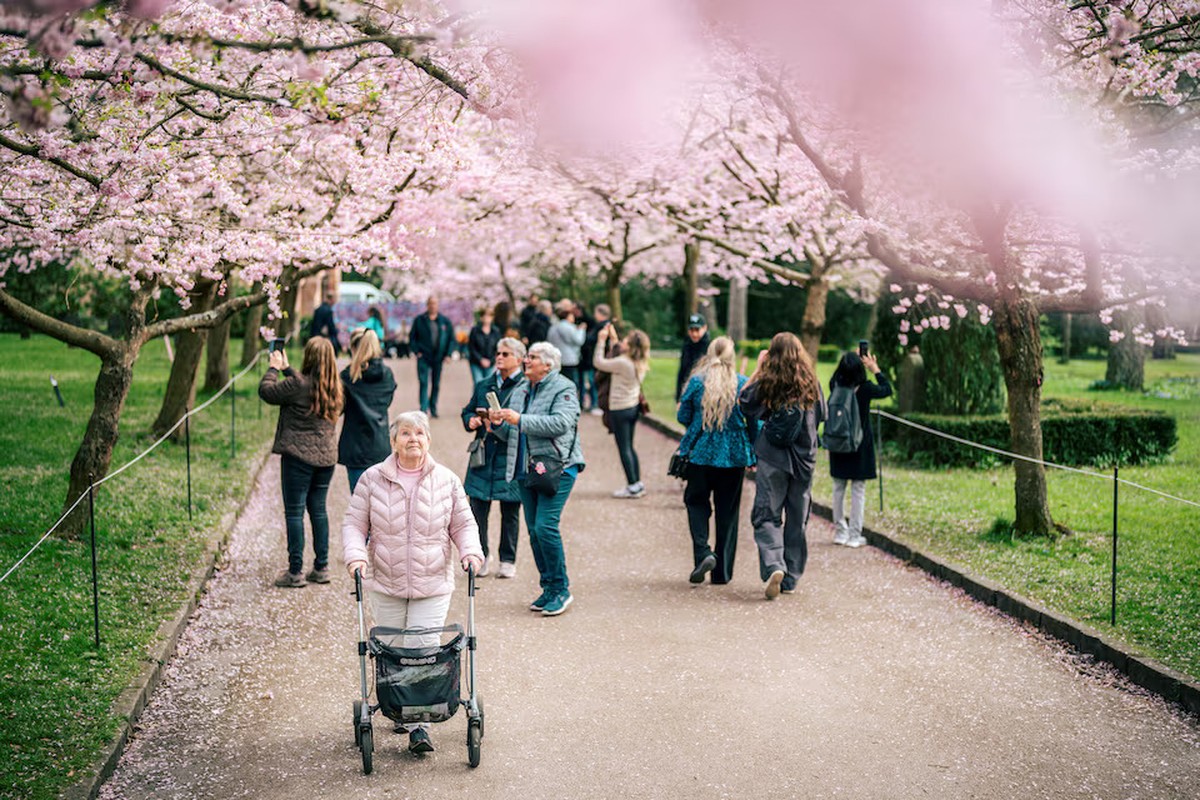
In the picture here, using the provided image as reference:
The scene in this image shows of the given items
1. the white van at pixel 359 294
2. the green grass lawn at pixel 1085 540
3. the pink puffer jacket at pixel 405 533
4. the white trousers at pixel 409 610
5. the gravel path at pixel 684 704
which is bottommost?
the gravel path at pixel 684 704

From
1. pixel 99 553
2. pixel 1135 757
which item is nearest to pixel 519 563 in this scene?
pixel 99 553

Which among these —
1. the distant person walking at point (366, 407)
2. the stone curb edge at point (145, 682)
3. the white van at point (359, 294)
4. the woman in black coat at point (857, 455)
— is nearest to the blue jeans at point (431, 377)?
the stone curb edge at point (145, 682)

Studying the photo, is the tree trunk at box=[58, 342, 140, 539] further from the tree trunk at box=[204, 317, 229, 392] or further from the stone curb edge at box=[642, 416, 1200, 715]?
the tree trunk at box=[204, 317, 229, 392]

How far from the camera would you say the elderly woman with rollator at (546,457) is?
342 inches

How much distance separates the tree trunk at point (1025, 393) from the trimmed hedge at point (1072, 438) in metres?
4.46

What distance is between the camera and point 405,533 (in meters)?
6.24

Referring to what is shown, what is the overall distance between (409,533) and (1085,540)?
703 cm

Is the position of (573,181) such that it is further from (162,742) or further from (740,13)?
(162,742)

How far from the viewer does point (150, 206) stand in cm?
997

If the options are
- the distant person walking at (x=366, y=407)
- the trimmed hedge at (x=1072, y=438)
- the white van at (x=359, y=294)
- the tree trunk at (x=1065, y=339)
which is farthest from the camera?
the white van at (x=359, y=294)

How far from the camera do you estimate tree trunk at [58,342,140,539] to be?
1042cm

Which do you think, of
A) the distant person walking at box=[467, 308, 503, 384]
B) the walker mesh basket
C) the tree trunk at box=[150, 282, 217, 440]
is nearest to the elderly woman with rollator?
the walker mesh basket

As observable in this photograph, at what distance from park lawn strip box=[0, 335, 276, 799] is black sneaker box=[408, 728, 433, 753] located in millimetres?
1453

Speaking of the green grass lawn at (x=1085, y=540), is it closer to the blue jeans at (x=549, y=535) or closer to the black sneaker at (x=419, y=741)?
the blue jeans at (x=549, y=535)
